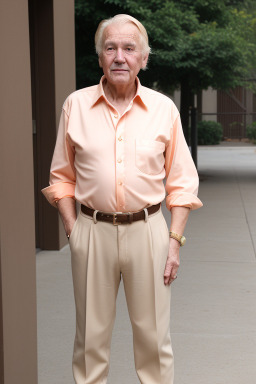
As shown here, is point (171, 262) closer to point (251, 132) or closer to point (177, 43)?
point (177, 43)

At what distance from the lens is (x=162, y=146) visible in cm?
304

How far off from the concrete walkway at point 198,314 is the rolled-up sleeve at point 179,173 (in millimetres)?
1595

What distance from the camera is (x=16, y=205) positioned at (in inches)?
134

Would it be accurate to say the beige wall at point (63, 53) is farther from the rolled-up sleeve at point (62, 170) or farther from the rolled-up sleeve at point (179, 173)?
the rolled-up sleeve at point (179, 173)

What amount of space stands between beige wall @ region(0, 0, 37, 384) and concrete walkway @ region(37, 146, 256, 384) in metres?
0.90

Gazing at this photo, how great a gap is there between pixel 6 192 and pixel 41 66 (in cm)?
506

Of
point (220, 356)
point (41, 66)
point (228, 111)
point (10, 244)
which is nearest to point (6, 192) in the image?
point (10, 244)

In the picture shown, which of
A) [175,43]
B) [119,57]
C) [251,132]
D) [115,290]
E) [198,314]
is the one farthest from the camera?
[251,132]

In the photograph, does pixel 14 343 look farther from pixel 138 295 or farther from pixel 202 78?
pixel 202 78

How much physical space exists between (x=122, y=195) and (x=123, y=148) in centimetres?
20

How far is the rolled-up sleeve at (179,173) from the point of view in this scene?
123 inches

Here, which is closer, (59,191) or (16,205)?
(59,191)

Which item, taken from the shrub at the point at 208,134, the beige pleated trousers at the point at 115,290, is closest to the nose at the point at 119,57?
the beige pleated trousers at the point at 115,290

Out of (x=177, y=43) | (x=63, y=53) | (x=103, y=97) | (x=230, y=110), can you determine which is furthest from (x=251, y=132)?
(x=103, y=97)
